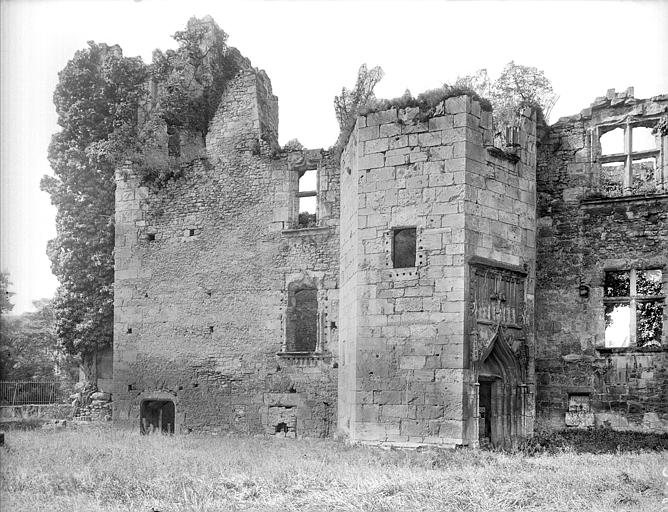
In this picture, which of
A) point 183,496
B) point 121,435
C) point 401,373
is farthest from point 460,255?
point 121,435

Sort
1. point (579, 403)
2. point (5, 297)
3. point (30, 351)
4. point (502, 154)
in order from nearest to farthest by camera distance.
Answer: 1. point (502, 154)
2. point (579, 403)
3. point (5, 297)
4. point (30, 351)

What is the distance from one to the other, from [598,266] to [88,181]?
13.1 meters

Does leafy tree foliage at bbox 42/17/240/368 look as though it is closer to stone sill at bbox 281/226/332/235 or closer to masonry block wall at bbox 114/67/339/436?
masonry block wall at bbox 114/67/339/436

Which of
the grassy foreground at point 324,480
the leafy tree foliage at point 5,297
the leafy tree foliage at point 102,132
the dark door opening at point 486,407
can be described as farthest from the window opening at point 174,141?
the dark door opening at point 486,407

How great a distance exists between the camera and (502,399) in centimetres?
1412

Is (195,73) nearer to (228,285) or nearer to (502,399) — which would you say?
(228,285)

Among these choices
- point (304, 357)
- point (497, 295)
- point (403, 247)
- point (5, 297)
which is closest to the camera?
point (497, 295)

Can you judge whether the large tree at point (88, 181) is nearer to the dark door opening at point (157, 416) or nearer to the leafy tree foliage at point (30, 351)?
the dark door opening at point (157, 416)

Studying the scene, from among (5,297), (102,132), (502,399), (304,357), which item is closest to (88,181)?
(102,132)

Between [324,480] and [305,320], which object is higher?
[305,320]

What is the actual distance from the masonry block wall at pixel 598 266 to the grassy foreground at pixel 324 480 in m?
2.16

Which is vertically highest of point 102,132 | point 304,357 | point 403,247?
point 102,132

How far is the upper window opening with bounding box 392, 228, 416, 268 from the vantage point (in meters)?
13.9

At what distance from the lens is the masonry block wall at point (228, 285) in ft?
56.2
